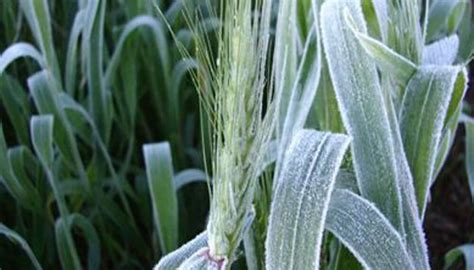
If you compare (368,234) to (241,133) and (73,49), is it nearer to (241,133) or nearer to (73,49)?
(241,133)

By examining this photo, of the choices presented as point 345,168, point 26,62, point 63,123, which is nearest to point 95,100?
point 63,123

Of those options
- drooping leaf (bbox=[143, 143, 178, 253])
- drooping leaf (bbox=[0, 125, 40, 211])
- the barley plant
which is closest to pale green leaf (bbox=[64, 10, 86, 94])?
the barley plant

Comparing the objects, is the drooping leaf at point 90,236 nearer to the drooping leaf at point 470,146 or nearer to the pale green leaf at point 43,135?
the pale green leaf at point 43,135

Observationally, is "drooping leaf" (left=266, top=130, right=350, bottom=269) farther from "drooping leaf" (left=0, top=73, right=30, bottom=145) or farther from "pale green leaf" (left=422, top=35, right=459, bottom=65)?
"drooping leaf" (left=0, top=73, right=30, bottom=145)

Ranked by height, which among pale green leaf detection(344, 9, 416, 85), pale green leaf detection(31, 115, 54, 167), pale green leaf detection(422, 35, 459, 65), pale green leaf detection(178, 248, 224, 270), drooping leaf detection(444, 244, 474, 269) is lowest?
drooping leaf detection(444, 244, 474, 269)

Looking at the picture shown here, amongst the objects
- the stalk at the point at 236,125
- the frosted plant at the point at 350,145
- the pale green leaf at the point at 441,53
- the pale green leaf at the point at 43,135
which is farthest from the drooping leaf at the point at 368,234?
the pale green leaf at the point at 43,135

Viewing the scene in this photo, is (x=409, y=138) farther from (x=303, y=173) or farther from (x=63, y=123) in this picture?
(x=63, y=123)
